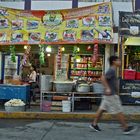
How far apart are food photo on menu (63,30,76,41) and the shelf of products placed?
1.68 metres

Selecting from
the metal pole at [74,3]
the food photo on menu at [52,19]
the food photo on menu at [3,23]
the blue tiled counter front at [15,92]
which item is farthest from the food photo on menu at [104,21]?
the blue tiled counter front at [15,92]

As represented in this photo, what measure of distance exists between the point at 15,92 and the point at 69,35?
12.2 ft

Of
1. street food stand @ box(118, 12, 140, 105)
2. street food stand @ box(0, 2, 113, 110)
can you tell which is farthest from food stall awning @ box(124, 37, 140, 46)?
street food stand @ box(0, 2, 113, 110)

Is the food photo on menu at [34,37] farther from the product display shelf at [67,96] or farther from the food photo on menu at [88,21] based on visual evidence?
the product display shelf at [67,96]

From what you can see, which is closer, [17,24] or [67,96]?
[67,96]

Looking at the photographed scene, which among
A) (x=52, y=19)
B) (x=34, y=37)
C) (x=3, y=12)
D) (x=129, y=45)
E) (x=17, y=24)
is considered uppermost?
(x=3, y=12)

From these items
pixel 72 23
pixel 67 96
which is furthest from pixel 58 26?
pixel 67 96

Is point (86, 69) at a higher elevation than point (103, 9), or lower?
lower

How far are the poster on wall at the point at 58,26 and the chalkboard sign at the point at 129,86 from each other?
6.11ft

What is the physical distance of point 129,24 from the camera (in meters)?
17.9

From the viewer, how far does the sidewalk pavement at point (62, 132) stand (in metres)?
10.3

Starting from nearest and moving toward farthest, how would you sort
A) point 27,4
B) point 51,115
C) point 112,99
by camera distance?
point 112,99 → point 51,115 → point 27,4

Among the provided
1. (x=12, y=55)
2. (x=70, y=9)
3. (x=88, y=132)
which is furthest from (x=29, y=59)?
(x=88, y=132)

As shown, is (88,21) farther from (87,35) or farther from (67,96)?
(67,96)
